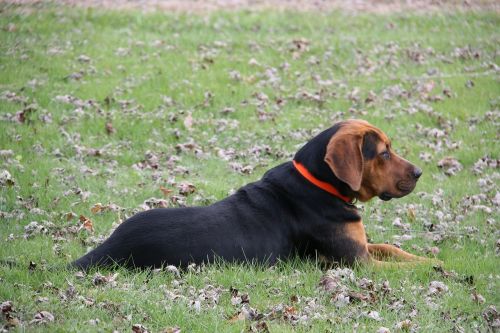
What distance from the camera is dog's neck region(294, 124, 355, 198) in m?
8.36

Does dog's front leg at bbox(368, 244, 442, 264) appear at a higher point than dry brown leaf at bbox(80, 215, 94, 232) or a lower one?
lower

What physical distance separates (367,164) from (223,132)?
6.06 meters

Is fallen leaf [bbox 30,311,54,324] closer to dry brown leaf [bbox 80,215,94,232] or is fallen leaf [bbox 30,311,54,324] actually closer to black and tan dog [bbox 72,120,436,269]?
black and tan dog [bbox 72,120,436,269]

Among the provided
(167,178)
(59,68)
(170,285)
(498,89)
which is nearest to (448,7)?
(498,89)

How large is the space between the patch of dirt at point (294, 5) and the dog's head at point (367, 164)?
14.3 meters

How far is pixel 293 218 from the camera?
8336 mm

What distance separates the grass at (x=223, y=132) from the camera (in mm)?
7004

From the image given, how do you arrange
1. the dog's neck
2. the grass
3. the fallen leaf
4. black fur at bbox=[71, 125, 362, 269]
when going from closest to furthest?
the fallen leaf, the grass, black fur at bbox=[71, 125, 362, 269], the dog's neck

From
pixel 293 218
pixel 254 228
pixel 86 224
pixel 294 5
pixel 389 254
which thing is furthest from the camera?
pixel 294 5

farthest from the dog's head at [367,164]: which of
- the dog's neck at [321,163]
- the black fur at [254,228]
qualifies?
the black fur at [254,228]

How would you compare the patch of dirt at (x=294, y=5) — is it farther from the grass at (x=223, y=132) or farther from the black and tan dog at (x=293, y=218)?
the black and tan dog at (x=293, y=218)

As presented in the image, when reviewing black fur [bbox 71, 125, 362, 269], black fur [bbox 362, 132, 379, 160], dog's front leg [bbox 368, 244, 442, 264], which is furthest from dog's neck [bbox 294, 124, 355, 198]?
dog's front leg [bbox 368, 244, 442, 264]

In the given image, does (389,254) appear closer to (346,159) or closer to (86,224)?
(346,159)

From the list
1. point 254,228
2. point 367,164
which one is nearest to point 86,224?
point 254,228
